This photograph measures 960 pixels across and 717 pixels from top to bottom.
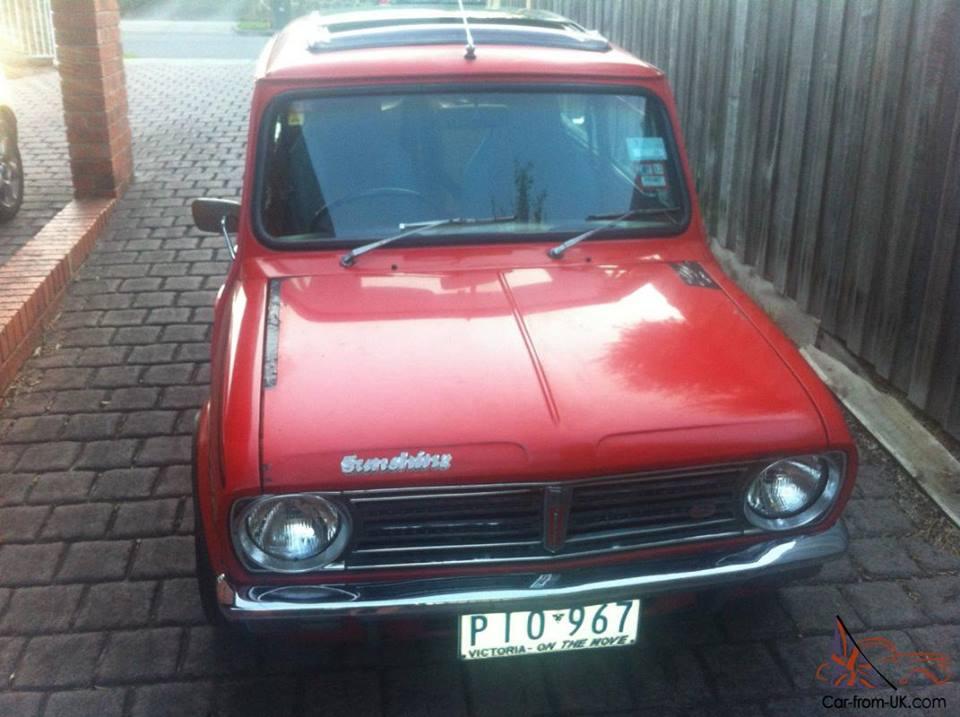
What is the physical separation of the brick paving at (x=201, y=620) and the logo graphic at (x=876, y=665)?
4 centimetres

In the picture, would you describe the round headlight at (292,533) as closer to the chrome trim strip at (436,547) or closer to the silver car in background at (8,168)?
the chrome trim strip at (436,547)

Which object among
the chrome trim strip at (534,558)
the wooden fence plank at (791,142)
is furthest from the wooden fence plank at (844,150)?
the chrome trim strip at (534,558)

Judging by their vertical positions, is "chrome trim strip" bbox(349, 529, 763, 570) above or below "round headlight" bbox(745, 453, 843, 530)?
below

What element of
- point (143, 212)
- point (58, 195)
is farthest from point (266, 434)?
point (58, 195)

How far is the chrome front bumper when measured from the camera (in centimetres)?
261

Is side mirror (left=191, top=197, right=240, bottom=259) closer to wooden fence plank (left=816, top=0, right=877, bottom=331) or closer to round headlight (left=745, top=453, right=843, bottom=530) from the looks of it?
round headlight (left=745, top=453, right=843, bottom=530)

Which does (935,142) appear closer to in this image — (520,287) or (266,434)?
(520,287)

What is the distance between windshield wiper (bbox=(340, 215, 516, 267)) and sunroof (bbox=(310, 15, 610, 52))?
2.56 ft

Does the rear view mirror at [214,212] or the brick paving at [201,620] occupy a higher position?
the rear view mirror at [214,212]

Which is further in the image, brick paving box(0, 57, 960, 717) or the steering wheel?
the steering wheel

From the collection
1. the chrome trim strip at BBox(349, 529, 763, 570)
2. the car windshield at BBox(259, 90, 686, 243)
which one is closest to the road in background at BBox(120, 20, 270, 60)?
the car windshield at BBox(259, 90, 686, 243)

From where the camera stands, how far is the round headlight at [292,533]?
2.55m

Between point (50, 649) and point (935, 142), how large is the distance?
12.7 feet

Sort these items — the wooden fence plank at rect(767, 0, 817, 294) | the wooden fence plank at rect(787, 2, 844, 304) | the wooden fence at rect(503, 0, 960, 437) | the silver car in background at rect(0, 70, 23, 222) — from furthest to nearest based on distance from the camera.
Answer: the silver car in background at rect(0, 70, 23, 222) < the wooden fence plank at rect(767, 0, 817, 294) < the wooden fence plank at rect(787, 2, 844, 304) < the wooden fence at rect(503, 0, 960, 437)
